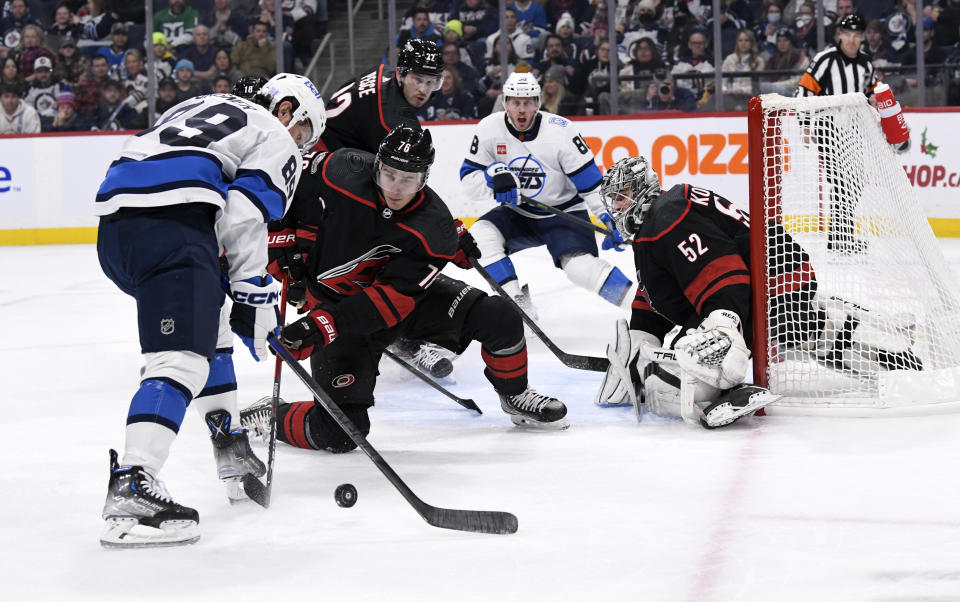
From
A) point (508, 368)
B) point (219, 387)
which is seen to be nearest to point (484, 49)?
point (508, 368)

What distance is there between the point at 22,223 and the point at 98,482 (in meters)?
5.54

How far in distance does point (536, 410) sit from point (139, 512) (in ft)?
4.20

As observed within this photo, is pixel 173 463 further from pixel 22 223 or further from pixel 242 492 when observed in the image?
pixel 22 223

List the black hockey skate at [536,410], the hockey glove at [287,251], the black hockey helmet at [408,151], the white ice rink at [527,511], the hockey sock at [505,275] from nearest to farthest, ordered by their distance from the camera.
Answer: the white ice rink at [527,511] < the black hockey helmet at [408,151] < the black hockey skate at [536,410] < the hockey glove at [287,251] < the hockey sock at [505,275]

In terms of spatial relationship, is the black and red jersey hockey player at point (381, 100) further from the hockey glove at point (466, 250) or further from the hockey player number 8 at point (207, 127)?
the hockey player number 8 at point (207, 127)

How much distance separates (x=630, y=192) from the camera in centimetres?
326

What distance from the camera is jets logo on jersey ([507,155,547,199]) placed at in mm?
4844

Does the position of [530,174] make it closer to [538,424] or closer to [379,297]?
[538,424]

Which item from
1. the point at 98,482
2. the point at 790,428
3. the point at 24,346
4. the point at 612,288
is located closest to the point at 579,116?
the point at 612,288

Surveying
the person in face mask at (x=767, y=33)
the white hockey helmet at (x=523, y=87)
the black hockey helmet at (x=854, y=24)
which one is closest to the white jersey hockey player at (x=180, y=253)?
the white hockey helmet at (x=523, y=87)

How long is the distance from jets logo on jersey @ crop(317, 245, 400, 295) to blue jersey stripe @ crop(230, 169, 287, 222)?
2.16 ft

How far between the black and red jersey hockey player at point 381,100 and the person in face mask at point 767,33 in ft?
13.3

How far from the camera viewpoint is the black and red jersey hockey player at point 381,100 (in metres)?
4.05

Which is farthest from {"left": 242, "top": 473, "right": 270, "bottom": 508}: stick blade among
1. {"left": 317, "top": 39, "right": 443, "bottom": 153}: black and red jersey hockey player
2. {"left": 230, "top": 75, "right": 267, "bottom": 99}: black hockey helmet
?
{"left": 317, "top": 39, "right": 443, "bottom": 153}: black and red jersey hockey player
